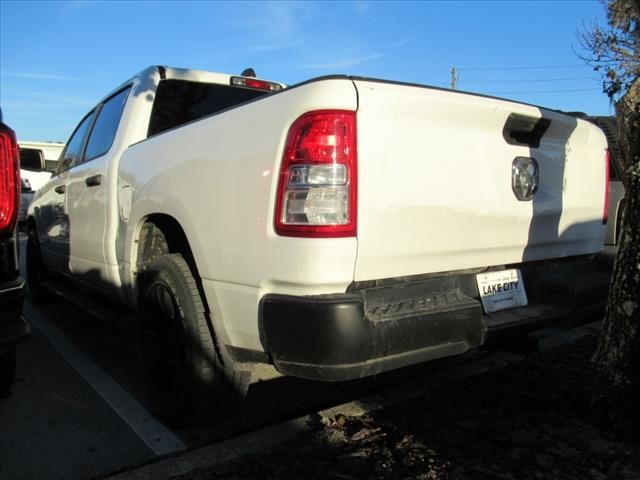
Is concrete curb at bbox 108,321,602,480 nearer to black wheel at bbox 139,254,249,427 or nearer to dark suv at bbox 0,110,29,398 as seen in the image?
black wheel at bbox 139,254,249,427

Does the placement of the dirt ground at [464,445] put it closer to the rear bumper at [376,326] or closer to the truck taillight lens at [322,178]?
the rear bumper at [376,326]

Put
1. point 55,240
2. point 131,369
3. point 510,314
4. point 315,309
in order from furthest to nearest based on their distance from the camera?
point 55,240 → point 131,369 → point 510,314 → point 315,309

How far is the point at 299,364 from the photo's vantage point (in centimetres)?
214

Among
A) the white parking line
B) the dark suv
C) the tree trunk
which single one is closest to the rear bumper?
the tree trunk

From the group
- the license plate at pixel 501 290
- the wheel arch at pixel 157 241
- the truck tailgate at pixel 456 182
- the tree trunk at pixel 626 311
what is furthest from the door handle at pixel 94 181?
the tree trunk at pixel 626 311

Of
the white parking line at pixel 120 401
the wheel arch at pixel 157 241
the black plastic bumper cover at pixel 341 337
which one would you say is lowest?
the white parking line at pixel 120 401

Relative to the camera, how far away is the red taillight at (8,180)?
2689 millimetres

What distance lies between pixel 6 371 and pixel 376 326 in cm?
262

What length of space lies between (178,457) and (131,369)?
161 cm

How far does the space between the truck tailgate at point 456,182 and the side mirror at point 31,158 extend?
316 cm

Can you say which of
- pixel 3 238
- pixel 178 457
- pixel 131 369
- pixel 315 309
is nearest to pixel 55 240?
pixel 131 369

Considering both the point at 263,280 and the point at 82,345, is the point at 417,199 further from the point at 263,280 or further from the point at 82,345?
the point at 82,345

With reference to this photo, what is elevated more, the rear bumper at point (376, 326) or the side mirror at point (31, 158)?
the side mirror at point (31, 158)

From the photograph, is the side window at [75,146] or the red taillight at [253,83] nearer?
the red taillight at [253,83]
